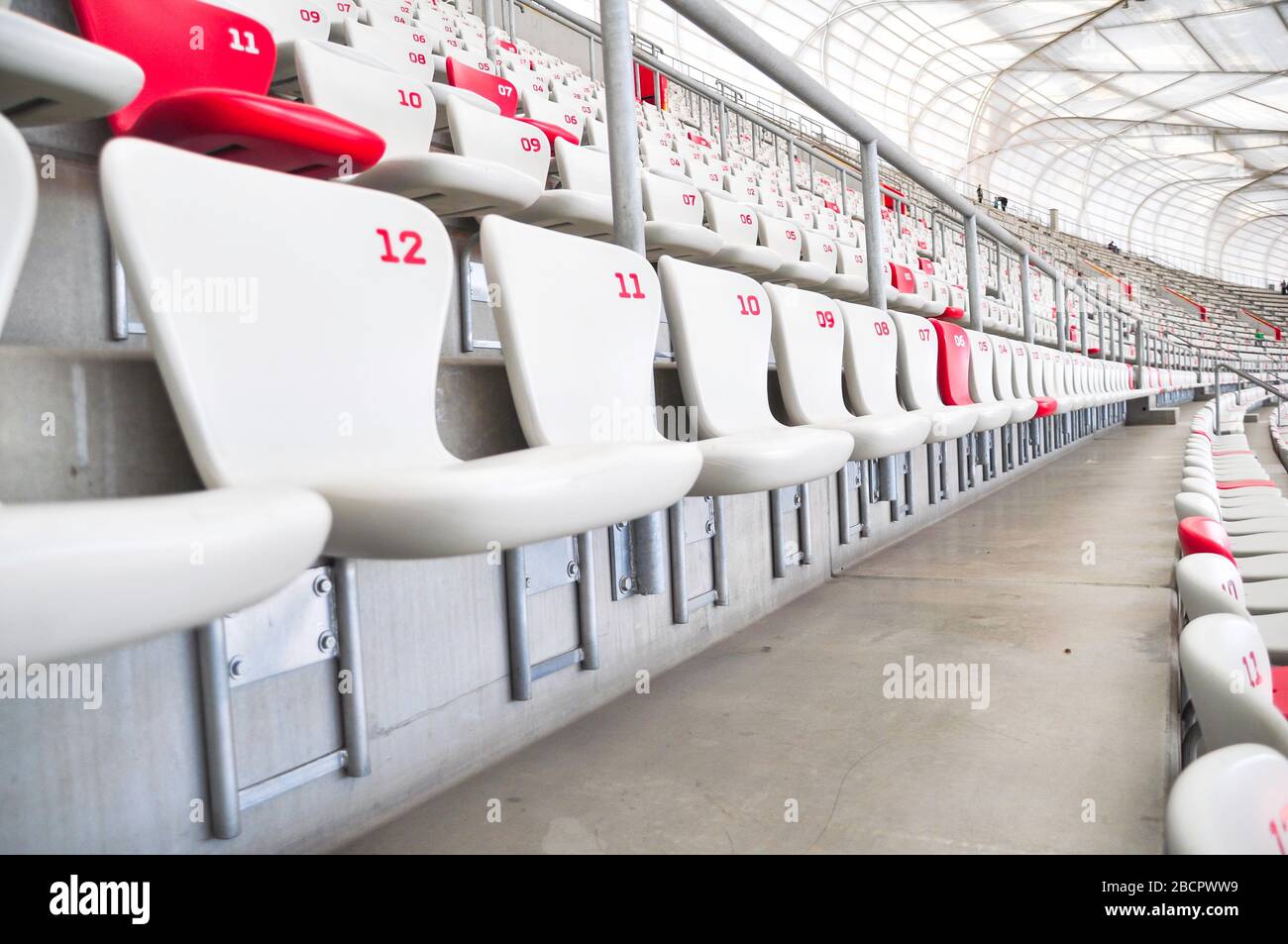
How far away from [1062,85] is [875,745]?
21868 millimetres

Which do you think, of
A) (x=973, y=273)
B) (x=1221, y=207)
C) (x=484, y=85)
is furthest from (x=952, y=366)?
(x=1221, y=207)

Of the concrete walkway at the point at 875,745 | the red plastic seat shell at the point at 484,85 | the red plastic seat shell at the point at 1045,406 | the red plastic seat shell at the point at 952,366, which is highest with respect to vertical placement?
the red plastic seat shell at the point at 484,85

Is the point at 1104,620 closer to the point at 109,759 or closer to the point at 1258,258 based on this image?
the point at 109,759

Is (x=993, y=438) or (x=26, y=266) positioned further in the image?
(x=993, y=438)

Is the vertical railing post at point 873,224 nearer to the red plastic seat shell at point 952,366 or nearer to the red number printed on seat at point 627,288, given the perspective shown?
the red plastic seat shell at point 952,366

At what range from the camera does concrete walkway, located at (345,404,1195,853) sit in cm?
102

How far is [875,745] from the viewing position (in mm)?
1249

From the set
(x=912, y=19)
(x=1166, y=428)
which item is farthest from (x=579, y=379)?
(x=912, y=19)

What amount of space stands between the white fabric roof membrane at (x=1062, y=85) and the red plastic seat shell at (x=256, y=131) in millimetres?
10391

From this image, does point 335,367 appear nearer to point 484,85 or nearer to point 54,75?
point 54,75

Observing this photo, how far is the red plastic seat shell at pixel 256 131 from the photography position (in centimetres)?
96

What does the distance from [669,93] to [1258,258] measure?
35.3m

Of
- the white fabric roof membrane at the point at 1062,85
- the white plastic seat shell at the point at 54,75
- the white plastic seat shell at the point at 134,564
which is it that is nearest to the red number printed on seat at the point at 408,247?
the white plastic seat shell at the point at 54,75

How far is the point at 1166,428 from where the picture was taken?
760cm
